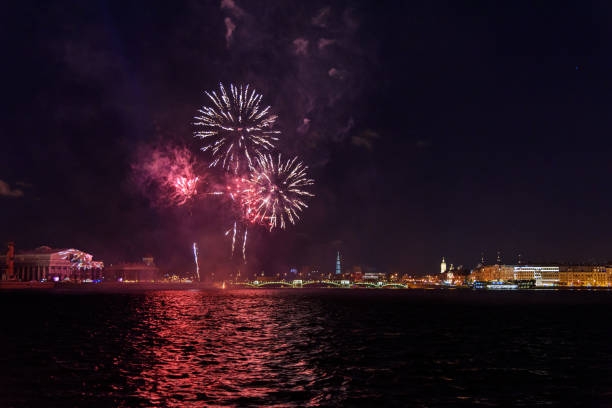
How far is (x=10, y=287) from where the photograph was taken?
192 meters

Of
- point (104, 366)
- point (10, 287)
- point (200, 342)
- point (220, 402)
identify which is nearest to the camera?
point (220, 402)

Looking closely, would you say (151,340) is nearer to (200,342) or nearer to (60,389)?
(200,342)

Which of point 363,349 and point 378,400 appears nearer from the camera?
point 378,400

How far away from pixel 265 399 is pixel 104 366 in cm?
1119

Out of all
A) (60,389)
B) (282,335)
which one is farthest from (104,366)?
(282,335)

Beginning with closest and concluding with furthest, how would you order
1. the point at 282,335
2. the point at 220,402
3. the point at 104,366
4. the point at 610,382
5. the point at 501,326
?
the point at 220,402, the point at 610,382, the point at 104,366, the point at 282,335, the point at 501,326

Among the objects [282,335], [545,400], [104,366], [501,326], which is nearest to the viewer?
[545,400]

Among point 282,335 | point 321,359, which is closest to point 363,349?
point 321,359

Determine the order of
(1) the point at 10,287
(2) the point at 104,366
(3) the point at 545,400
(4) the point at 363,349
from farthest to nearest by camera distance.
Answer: (1) the point at 10,287 → (4) the point at 363,349 → (2) the point at 104,366 → (3) the point at 545,400

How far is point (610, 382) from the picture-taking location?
2253 centimetres

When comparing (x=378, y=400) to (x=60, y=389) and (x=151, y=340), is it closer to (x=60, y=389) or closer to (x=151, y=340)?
(x=60, y=389)

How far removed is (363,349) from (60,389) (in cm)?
1863

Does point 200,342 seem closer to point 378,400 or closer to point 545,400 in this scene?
point 378,400

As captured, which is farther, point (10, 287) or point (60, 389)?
point (10, 287)
